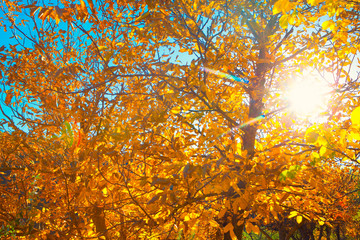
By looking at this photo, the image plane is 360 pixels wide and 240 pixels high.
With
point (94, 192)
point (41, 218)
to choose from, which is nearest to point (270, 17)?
point (94, 192)

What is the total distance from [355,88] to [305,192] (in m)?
1.83

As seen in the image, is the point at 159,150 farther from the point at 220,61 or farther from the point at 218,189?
the point at 220,61

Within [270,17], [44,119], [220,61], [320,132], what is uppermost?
[270,17]

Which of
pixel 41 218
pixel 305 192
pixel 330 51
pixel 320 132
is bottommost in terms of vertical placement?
pixel 41 218

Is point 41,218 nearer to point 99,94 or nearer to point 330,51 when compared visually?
point 99,94

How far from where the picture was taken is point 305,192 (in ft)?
9.33

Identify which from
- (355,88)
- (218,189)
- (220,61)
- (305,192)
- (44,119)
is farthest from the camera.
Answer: (44,119)

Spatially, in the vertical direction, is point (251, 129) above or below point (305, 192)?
above

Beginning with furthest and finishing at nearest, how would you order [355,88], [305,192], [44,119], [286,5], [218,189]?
1. [44,119]
2. [355,88]
3. [305,192]
4. [218,189]
5. [286,5]

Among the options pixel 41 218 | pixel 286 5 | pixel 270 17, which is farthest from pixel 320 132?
pixel 41 218

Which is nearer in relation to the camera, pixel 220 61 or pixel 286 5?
pixel 286 5

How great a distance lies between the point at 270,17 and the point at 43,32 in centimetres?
450

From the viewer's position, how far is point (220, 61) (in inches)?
87.3

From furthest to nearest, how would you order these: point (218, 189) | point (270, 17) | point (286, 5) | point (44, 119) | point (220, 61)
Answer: point (44, 119), point (270, 17), point (220, 61), point (218, 189), point (286, 5)
